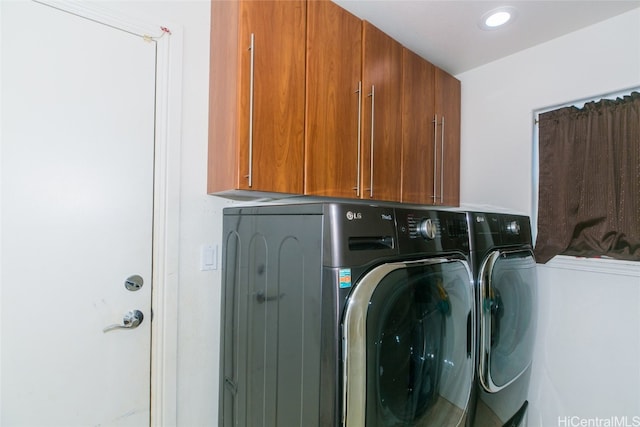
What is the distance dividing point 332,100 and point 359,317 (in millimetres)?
942

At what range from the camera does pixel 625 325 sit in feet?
5.07

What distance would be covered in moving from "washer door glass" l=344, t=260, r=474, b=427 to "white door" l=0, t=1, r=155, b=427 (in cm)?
92

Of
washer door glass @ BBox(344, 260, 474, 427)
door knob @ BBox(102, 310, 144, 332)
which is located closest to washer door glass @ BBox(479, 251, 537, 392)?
washer door glass @ BBox(344, 260, 474, 427)

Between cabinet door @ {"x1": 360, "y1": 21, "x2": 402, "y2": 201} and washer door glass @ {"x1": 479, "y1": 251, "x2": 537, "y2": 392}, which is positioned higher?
cabinet door @ {"x1": 360, "y1": 21, "x2": 402, "y2": 201}

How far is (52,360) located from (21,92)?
91 centimetres

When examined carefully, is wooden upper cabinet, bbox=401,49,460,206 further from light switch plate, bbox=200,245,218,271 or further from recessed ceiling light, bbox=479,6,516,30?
light switch plate, bbox=200,245,218,271

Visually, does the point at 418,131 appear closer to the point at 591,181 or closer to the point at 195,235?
the point at 591,181

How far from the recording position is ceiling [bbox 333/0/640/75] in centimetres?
149

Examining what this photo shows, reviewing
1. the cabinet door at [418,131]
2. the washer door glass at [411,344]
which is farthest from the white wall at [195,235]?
the cabinet door at [418,131]

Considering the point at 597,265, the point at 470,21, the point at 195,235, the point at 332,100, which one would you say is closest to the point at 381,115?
the point at 332,100

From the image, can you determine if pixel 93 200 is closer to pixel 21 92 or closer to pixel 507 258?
pixel 21 92

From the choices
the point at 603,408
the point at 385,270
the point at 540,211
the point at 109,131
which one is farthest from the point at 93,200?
the point at 603,408

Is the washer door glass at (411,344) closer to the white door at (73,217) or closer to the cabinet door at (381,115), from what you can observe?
the cabinet door at (381,115)

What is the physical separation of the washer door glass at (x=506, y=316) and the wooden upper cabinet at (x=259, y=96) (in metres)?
0.90
